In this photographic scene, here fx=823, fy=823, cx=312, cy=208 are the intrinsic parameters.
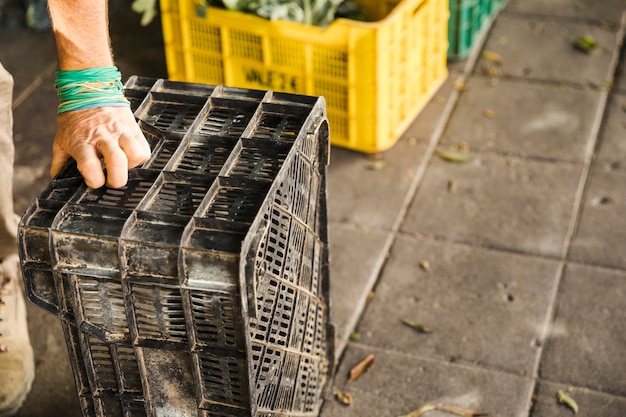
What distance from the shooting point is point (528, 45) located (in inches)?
193

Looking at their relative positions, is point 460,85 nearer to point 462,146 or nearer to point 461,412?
point 462,146

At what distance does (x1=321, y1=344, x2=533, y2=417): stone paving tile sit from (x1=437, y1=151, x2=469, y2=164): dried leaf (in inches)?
51.7

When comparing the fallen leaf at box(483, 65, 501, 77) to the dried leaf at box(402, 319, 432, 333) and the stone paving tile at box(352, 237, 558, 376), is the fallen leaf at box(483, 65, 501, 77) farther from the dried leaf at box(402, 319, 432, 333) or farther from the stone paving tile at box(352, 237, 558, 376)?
the dried leaf at box(402, 319, 432, 333)

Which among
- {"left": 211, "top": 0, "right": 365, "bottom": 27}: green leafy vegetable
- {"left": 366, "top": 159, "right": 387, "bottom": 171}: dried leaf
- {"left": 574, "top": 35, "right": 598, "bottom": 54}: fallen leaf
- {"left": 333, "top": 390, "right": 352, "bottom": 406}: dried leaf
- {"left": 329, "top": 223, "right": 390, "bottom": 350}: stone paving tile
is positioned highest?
{"left": 211, "top": 0, "right": 365, "bottom": 27}: green leafy vegetable

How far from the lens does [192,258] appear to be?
1.92 m

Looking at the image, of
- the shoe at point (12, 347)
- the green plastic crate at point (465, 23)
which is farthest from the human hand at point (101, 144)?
the green plastic crate at point (465, 23)

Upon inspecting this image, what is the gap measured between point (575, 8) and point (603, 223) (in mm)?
2008

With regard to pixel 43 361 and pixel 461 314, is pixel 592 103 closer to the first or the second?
pixel 461 314

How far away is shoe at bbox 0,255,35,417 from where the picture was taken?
287 cm

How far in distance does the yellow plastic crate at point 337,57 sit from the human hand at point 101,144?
165 cm

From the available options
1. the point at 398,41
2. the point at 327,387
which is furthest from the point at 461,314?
the point at 398,41

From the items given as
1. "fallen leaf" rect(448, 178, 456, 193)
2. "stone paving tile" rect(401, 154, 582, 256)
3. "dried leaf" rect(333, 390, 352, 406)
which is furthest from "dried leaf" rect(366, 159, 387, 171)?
"dried leaf" rect(333, 390, 352, 406)

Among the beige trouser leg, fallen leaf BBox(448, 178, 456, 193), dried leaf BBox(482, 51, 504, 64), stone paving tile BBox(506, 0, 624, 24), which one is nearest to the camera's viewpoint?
the beige trouser leg

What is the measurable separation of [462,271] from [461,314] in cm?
25
